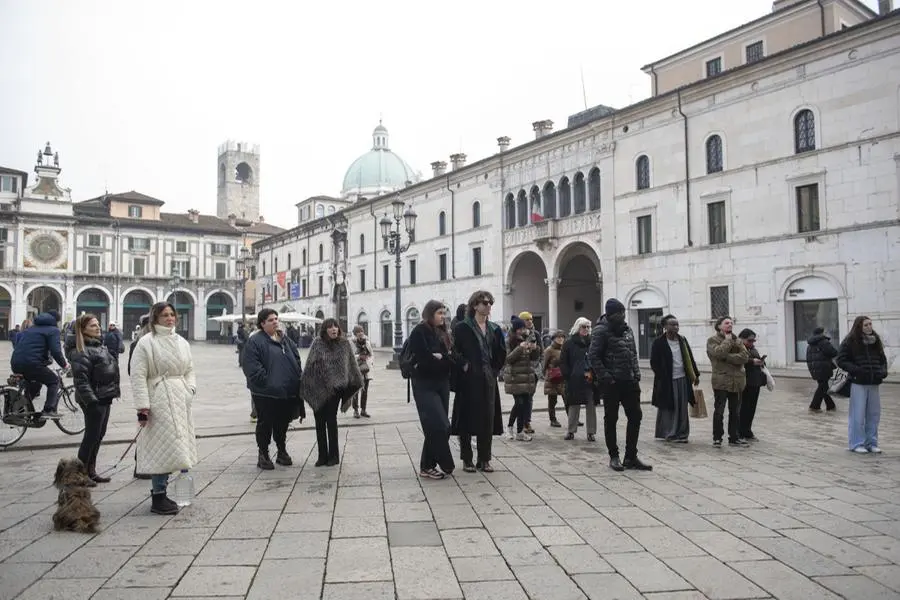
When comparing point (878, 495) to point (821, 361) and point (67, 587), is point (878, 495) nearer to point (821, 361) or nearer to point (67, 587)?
point (67, 587)

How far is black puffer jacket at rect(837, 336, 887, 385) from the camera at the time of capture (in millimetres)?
8156

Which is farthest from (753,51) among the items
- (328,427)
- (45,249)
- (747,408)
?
(45,249)

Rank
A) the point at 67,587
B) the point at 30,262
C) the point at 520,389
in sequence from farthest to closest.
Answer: the point at 30,262 < the point at 520,389 < the point at 67,587

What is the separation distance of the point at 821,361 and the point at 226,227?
70.4 m

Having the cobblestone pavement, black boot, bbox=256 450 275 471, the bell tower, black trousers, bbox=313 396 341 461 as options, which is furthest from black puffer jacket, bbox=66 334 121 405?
the bell tower

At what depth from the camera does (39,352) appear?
8977 mm

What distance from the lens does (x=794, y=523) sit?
205 inches

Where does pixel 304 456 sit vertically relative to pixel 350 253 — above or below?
below

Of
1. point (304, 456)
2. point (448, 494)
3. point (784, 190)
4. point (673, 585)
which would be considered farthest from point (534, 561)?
point (784, 190)

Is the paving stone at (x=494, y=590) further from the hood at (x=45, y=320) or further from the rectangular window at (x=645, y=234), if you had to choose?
the rectangular window at (x=645, y=234)

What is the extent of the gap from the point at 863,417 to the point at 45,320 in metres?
10.4

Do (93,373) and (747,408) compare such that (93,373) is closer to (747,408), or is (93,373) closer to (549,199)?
(747,408)

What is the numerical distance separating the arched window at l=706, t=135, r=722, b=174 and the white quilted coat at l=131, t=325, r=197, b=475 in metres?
24.3

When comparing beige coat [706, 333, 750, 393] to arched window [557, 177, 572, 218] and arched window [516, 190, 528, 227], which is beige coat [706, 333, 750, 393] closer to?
arched window [557, 177, 572, 218]
